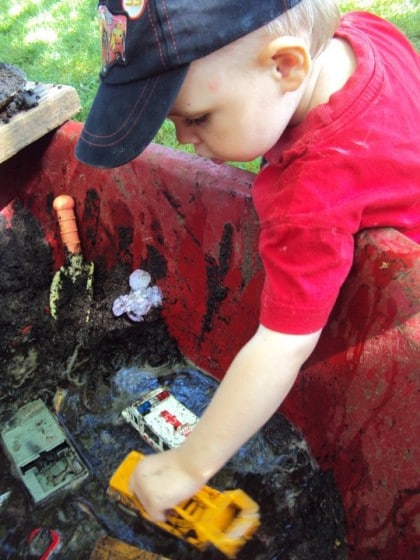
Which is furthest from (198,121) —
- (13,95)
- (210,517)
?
(13,95)

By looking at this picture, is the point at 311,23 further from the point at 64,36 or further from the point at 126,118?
the point at 64,36

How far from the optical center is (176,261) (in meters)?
1.45

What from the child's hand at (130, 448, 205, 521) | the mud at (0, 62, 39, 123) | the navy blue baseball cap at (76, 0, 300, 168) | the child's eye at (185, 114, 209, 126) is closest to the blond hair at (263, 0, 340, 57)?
the navy blue baseball cap at (76, 0, 300, 168)

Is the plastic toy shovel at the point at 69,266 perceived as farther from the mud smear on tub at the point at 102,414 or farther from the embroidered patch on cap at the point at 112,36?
the embroidered patch on cap at the point at 112,36

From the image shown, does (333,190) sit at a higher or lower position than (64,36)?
higher

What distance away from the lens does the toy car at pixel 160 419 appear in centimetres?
133

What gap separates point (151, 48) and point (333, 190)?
346mm

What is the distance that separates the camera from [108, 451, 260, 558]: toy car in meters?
1.04

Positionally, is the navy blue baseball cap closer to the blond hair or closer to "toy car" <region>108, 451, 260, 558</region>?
the blond hair

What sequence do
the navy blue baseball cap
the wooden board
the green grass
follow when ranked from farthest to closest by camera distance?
the green grass < the wooden board < the navy blue baseball cap

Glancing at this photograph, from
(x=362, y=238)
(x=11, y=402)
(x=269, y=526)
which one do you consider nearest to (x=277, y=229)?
(x=362, y=238)

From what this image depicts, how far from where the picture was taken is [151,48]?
2.50 ft

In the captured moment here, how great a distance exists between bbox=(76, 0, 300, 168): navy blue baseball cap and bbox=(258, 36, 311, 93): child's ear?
4 centimetres

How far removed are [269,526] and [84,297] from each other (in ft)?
2.70
